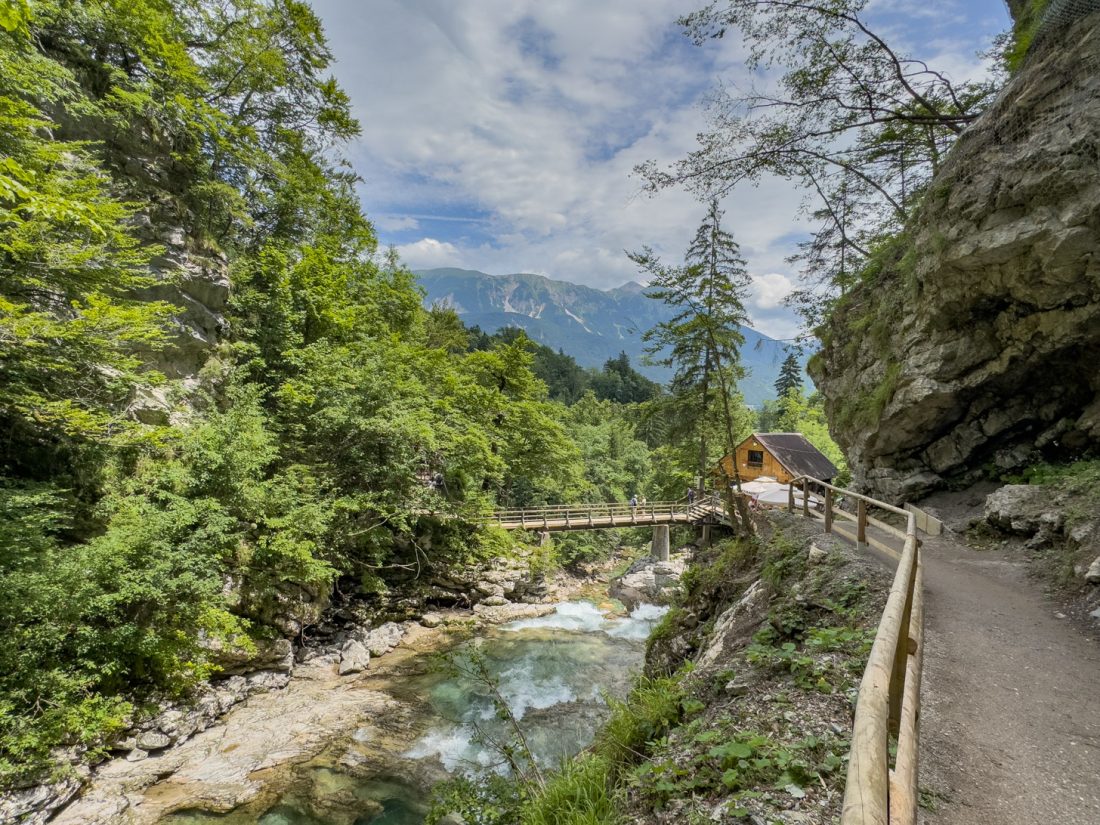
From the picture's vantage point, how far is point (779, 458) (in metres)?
27.5

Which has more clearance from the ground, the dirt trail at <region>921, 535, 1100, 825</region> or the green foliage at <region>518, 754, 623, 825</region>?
the dirt trail at <region>921, 535, 1100, 825</region>

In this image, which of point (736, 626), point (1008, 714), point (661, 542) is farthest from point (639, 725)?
point (661, 542)

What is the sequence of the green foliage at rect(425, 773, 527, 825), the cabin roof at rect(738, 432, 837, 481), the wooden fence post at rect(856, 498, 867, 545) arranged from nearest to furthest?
1. the green foliage at rect(425, 773, 527, 825)
2. the wooden fence post at rect(856, 498, 867, 545)
3. the cabin roof at rect(738, 432, 837, 481)

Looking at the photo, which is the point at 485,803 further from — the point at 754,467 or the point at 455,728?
the point at 754,467

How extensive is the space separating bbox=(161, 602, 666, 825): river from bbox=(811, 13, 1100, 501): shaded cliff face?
9.40m

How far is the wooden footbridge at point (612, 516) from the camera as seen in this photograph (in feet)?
65.2

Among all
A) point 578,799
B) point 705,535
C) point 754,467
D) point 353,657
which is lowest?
point 353,657

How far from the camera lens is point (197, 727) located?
8750 mm

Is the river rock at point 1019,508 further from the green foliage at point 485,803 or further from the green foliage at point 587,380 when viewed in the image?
the green foliage at point 587,380

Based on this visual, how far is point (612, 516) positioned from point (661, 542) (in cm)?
364

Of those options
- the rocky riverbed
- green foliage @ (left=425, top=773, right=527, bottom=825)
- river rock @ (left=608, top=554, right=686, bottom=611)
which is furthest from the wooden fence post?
river rock @ (left=608, top=554, right=686, bottom=611)

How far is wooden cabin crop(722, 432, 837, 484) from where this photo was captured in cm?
2758

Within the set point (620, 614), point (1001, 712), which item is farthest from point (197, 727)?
point (620, 614)

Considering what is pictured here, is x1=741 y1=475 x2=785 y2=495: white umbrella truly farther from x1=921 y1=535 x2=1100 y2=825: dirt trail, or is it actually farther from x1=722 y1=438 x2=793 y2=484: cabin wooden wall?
x1=921 y1=535 x2=1100 y2=825: dirt trail
